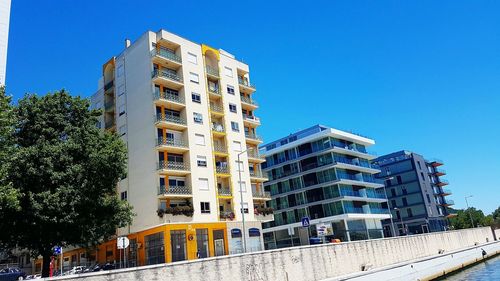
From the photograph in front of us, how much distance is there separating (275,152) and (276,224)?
47.5ft

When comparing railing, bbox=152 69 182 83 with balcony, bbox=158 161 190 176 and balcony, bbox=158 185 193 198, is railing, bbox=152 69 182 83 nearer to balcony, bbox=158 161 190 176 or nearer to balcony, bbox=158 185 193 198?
balcony, bbox=158 161 190 176

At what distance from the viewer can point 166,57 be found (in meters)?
49.2

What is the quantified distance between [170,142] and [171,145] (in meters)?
0.67

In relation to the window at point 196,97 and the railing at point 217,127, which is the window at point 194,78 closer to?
the window at point 196,97

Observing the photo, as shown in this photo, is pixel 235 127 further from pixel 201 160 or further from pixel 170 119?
pixel 170 119

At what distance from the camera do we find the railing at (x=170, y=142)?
150ft

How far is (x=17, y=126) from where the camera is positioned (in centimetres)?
3120

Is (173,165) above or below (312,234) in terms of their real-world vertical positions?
above

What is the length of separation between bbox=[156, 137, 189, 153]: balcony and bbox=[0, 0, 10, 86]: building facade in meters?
16.3

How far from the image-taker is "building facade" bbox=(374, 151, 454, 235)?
94438 millimetres

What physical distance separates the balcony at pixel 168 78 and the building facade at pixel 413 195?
201 feet

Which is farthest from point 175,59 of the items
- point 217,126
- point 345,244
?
point 345,244

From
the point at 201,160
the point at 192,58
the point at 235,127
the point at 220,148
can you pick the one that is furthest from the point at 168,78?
the point at 235,127

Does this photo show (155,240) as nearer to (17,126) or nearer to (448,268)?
(17,126)
